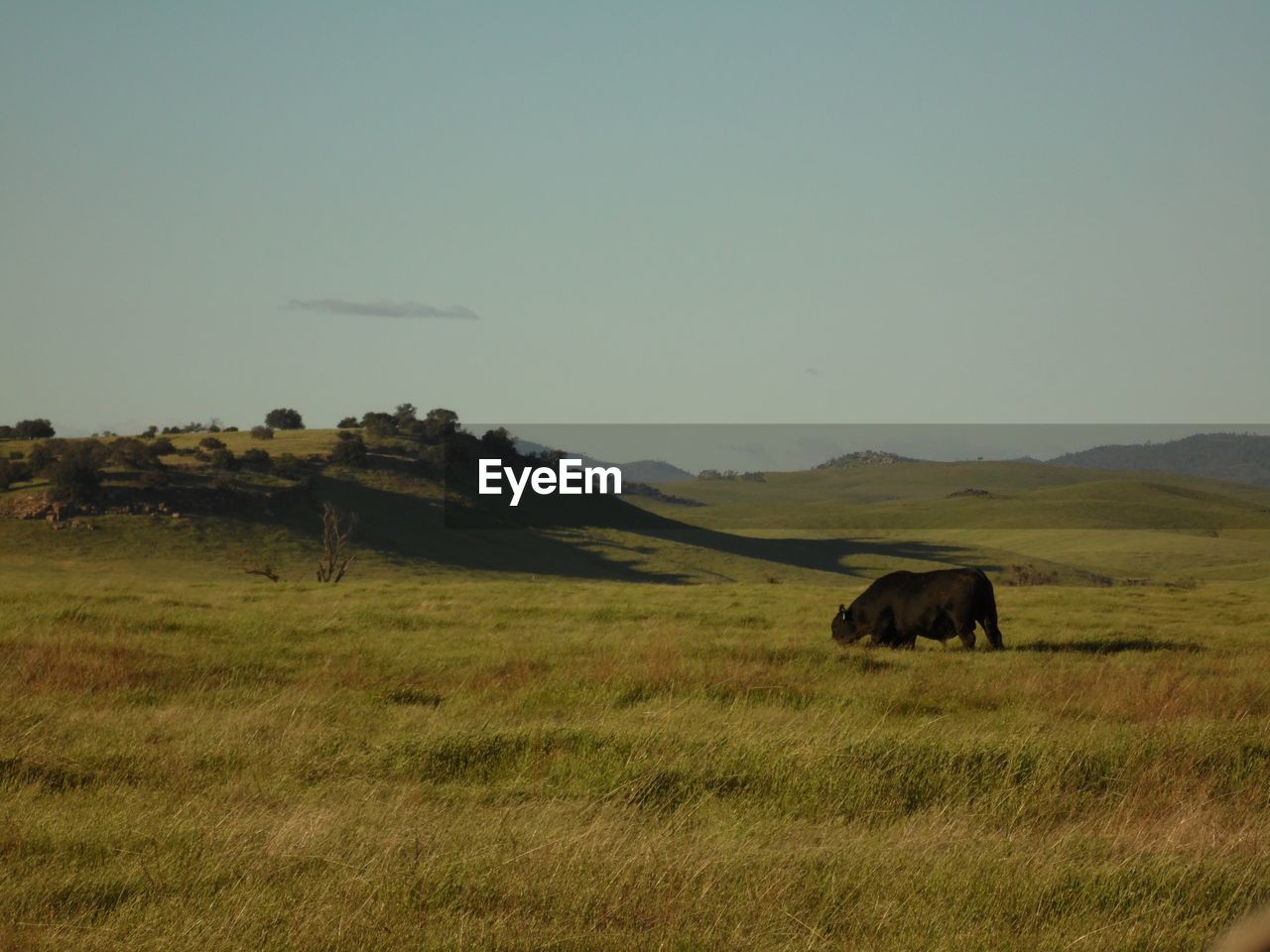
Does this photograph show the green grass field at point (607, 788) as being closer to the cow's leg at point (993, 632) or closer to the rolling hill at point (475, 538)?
the cow's leg at point (993, 632)

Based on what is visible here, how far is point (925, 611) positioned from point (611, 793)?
12.3 m

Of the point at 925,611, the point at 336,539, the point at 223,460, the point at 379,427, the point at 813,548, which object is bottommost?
the point at 813,548

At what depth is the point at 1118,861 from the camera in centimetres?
691

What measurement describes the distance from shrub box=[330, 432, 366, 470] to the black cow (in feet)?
229

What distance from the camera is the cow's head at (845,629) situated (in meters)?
20.0

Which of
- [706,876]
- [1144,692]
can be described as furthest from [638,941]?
[1144,692]

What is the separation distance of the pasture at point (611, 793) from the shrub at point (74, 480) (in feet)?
156

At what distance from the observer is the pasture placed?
19.5 feet

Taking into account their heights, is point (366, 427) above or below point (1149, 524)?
above

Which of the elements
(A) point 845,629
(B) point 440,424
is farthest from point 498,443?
(A) point 845,629

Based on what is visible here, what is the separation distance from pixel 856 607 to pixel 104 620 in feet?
37.2

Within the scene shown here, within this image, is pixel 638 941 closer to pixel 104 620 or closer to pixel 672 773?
pixel 672 773

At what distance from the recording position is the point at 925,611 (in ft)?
65.1

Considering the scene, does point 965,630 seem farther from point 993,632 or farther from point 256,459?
point 256,459
